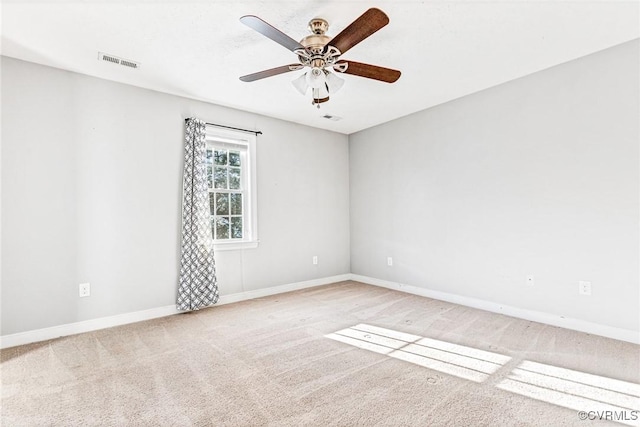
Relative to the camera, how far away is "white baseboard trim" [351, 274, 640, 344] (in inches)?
106

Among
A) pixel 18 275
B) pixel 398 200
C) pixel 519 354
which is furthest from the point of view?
pixel 398 200

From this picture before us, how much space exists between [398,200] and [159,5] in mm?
3559

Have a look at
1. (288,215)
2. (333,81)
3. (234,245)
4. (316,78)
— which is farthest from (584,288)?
(234,245)

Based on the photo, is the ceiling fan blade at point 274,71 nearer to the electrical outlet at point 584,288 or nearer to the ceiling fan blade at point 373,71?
the ceiling fan blade at point 373,71

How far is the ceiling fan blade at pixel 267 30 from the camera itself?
5.86ft

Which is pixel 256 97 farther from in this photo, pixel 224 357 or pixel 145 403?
pixel 145 403

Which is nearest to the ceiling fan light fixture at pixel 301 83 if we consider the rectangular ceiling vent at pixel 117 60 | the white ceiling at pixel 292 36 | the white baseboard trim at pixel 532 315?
the white ceiling at pixel 292 36

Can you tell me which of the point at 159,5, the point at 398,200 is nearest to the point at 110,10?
the point at 159,5

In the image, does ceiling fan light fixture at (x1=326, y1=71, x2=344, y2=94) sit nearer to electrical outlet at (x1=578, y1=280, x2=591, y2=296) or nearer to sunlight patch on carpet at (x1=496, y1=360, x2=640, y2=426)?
sunlight patch on carpet at (x1=496, y1=360, x2=640, y2=426)

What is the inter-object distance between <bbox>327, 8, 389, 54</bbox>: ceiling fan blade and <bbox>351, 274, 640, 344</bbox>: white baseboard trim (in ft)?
10.3

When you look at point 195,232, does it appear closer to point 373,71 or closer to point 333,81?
point 333,81

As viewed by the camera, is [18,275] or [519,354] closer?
[519,354]

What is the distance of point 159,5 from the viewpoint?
2.13 meters

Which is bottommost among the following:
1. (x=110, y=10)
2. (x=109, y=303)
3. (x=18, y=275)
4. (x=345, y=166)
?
(x=109, y=303)
